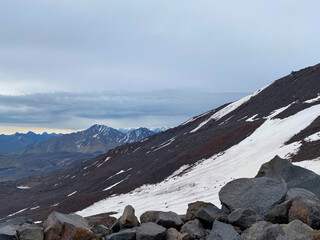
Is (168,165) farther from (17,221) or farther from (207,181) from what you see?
(17,221)

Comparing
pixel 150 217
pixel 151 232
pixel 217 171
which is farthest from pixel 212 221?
pixel 217 171

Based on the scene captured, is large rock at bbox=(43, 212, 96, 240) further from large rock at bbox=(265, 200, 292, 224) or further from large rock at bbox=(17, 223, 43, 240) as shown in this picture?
large rock at bbox=(265, 200, 292, 224)

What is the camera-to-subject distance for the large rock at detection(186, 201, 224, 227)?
14.0 m

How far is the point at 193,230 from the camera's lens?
526 inches

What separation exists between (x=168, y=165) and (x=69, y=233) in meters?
54.1

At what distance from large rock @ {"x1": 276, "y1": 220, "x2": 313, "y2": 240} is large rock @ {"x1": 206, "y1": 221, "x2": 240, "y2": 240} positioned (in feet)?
6.34

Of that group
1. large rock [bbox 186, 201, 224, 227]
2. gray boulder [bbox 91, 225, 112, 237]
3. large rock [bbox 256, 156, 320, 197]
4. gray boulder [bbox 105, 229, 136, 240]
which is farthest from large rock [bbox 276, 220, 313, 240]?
gray boulder [bbox 91, 225, 112, 237]

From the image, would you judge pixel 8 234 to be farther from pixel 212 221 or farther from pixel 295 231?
pixel 295 231

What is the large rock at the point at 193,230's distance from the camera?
517 inches

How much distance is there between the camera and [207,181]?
153ft

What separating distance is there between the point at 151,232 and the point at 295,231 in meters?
5.59

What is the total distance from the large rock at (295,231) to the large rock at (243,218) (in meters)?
1.91

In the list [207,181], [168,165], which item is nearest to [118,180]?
[168,165]

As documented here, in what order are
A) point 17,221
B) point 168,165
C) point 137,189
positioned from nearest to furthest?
point 17,221 < point 137,189 < point 168,165
